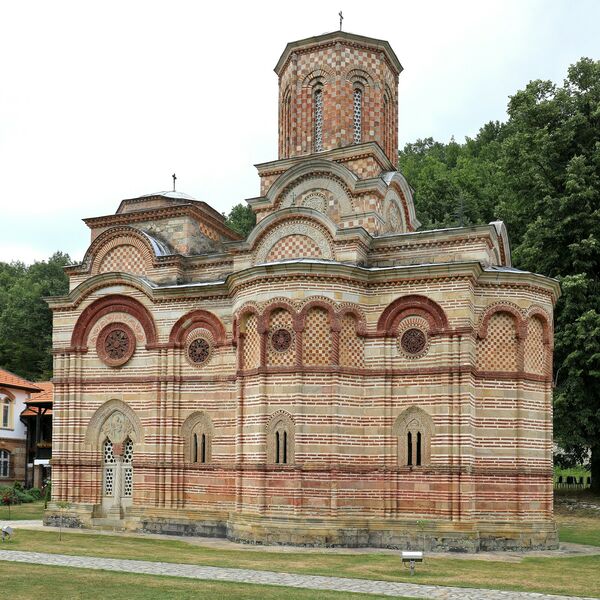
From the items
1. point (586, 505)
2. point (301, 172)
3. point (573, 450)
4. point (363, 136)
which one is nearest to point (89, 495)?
point (301, 172)

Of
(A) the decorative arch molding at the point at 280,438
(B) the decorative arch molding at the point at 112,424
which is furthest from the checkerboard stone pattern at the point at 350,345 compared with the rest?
(B) the decorative arch molding at the point at 112,424

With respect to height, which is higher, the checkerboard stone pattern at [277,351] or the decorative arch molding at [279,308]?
the decorative arch molding at [279,308]

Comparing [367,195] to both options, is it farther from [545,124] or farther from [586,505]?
[586,505]

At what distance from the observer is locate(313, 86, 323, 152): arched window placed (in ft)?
72.6

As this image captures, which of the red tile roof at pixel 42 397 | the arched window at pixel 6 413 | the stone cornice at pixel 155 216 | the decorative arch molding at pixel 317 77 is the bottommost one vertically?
the arched window at pixel 6 413

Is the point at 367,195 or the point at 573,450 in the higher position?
the point at 367,195

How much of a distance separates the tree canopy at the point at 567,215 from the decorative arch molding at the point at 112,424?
37.2 ft

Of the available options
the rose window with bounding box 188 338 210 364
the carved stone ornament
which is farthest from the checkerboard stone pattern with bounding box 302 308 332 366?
the carved stone ornament

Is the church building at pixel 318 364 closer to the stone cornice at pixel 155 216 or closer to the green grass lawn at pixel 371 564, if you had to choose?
the stone cornice at pixel 155 216

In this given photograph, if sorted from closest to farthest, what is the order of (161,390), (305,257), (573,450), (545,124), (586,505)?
(305,257) < (161,390) < (586,505) < (545,124) < (573,450)

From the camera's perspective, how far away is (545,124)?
2964cm

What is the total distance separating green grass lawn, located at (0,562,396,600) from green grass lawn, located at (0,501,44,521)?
12.4 meters

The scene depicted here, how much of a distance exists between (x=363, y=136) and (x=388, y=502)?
9879mm

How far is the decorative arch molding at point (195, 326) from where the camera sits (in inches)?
811
